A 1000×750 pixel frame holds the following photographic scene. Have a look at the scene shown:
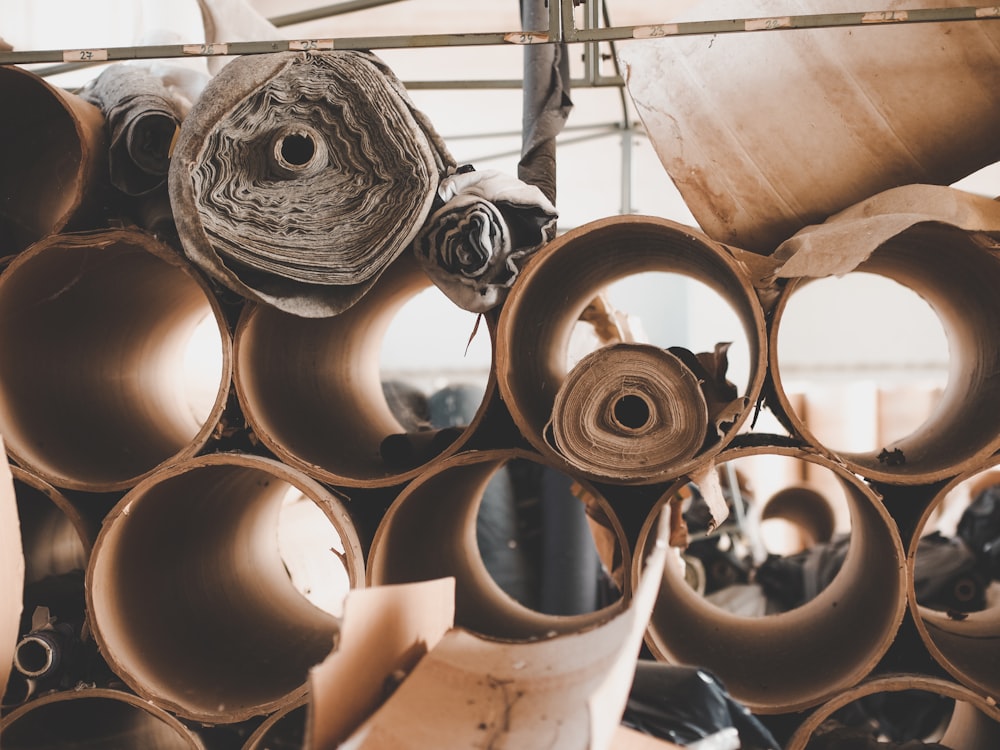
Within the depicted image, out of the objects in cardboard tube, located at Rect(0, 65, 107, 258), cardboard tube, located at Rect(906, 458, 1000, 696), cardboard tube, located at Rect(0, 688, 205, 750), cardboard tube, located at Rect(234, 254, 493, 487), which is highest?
cardboard tube, located at Rect(0, 65, 107, 258)

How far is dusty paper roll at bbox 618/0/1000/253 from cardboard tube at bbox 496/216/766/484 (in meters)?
0.11

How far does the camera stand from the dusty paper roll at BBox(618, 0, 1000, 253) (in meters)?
1.12

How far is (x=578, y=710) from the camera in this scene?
0.79m

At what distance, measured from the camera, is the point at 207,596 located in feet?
5.20

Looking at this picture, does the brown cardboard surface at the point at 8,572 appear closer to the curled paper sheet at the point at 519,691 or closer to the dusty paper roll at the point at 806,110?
the curled paper sheet at the point at 519,691

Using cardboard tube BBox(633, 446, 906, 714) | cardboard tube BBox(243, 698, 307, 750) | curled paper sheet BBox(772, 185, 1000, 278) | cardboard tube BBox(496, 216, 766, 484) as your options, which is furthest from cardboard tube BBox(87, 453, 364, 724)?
curled paper sheet BBox(772, 185, 1000, 278)

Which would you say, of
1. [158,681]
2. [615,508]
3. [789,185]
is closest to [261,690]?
[158,681]

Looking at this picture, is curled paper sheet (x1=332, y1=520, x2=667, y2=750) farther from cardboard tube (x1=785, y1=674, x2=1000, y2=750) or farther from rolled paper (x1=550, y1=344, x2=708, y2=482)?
cardboard tube (x1=785, y1=674, x2=1000, y2=750)

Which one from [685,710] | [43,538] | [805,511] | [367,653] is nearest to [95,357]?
[43,538]

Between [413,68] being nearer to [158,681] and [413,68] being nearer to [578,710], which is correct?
[158,681]

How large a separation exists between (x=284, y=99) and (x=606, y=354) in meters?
0.62

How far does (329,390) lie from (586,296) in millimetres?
587

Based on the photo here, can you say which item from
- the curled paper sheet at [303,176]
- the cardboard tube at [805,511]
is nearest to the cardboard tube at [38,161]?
the curled paper sheet at [303,176]

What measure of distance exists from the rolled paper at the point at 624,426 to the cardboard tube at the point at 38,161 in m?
0.83
